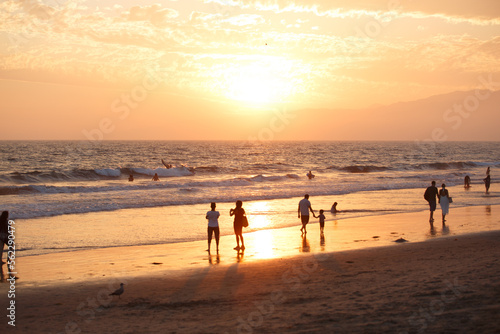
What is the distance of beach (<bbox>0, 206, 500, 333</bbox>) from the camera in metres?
7.06

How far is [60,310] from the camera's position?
27.5ft

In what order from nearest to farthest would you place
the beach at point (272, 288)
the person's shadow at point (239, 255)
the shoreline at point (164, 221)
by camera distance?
1. the beach at point (272, 288)
2. the person's shadow at point (239, 255)
3. the shoreline at point (164, 221)

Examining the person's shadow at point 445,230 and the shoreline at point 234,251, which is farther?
the person's shadow at point 445,230

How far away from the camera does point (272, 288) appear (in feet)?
30.6

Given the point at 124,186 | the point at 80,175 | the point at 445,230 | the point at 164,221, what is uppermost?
the point at 80,175

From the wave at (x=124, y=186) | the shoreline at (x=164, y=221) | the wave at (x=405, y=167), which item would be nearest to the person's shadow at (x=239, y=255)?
the shoreline at (x=164, y=221)

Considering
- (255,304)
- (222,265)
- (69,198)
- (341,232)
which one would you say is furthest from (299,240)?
(69,198)

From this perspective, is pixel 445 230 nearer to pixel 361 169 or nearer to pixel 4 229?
pixel 4 229

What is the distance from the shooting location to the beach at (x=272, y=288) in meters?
7.06

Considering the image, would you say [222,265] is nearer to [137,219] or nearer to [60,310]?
[60,310]

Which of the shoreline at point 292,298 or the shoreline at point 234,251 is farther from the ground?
the shoreline at point 292,298

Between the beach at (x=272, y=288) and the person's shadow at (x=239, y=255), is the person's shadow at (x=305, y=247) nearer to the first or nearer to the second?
the beach at (x=272, y=288)

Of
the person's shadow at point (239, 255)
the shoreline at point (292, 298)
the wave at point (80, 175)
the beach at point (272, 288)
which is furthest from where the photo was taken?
the wave at point (80, 175)

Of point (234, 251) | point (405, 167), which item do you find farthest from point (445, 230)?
point (405, 167)
